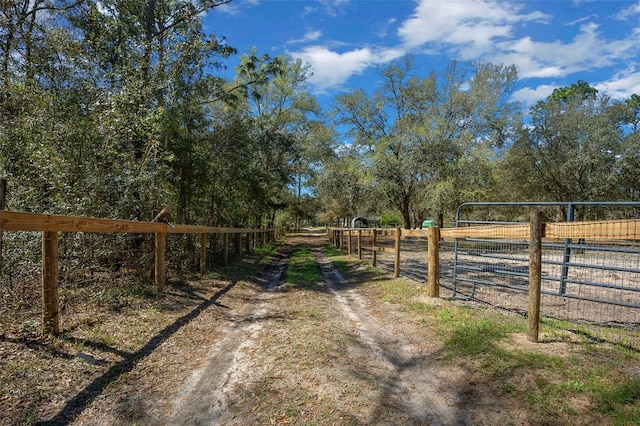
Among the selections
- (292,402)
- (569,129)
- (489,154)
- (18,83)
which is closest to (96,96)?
(18,83)

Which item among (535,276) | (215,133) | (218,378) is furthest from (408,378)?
(215,133)

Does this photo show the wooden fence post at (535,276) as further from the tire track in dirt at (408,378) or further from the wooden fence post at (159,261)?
the wooden fence post at (159,261)

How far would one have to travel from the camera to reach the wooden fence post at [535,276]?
3889 millimetres

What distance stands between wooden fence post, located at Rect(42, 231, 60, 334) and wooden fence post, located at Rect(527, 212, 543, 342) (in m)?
4.94

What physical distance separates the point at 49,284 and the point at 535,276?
5.06m

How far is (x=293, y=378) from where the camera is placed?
3.22m

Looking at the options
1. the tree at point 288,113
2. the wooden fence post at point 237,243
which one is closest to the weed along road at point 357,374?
the wooden fence post at point 237,243

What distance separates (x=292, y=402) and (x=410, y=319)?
2854 mm

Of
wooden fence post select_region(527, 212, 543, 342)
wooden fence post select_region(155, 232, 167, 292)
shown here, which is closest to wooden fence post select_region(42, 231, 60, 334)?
wooden fence post select_region(155, 232, 167, 292)

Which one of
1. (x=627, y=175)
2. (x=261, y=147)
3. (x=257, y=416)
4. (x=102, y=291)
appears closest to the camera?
(x=257, y=416)

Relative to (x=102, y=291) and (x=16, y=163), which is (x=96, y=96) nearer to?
(x=16, y=163)

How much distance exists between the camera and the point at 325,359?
11.9 feet

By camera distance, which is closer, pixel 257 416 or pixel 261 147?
pixel 257 416

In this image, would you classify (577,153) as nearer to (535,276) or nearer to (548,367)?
(535,276)
